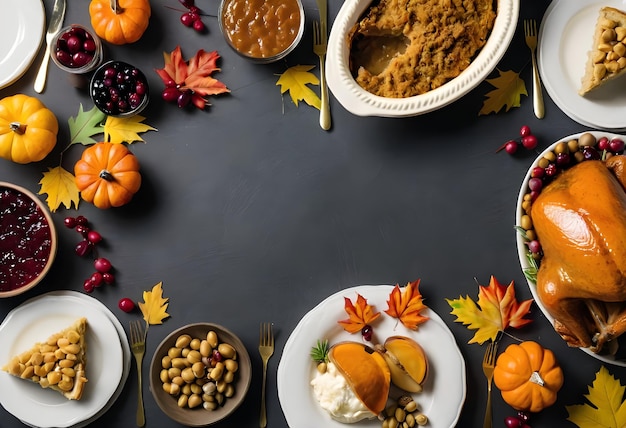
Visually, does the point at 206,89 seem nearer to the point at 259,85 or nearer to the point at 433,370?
the point at 259,85

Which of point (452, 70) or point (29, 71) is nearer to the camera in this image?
point (452, 70)

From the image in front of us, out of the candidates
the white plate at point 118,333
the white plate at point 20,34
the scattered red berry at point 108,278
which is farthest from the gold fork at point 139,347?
the white plate at point 20,34

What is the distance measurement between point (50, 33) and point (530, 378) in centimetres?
188

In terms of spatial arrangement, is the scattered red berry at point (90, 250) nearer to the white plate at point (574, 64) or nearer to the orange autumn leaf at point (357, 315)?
the orange autumn leaf at point (357, 315)

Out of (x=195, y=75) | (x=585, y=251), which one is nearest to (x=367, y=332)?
(x=585, y=251)

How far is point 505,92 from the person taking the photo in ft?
6.84

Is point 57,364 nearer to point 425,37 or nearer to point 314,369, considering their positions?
point 314,369

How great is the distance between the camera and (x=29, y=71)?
2.12 meters

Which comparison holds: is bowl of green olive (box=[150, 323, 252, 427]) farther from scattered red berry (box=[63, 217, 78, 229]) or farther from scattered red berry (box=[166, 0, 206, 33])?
scattered red berry (box=[166, 0, 206, 33])

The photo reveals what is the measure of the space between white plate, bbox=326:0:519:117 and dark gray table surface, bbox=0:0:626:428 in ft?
0.62

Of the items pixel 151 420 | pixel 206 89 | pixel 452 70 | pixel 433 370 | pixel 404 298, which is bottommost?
pixel 151 420

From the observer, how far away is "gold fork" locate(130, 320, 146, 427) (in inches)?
80.9

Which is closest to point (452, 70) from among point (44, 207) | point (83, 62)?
point (83, 62)

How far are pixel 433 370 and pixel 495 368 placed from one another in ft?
0.65
